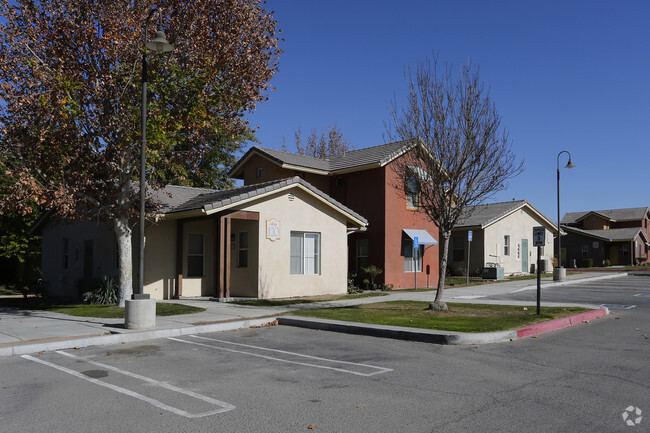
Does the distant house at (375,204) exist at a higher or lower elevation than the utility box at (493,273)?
higher

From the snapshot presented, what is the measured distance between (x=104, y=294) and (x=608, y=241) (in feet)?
171

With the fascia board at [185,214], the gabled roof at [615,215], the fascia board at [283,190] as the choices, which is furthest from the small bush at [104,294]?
the gabled roof at [615,215]

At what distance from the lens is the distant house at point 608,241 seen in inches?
2163

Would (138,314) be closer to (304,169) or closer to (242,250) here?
(242,250)

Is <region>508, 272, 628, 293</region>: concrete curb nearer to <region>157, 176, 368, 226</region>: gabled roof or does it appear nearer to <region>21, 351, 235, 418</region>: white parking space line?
<region>157, 176, 368, 226</region>: gabled roof

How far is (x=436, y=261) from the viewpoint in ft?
90.2

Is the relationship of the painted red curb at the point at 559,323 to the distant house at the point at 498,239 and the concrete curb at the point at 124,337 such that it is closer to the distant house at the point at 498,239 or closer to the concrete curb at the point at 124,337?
the concrete curb at the point at 124,337

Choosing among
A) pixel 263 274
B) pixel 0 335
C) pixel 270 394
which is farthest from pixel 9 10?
pixel 270 394

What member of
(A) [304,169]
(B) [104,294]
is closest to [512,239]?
(A) [304,169]

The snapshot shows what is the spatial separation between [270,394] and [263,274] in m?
12.1

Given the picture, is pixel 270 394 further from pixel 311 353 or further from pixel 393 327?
pixel 393 327

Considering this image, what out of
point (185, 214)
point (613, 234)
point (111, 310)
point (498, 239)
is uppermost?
point (185, 214)

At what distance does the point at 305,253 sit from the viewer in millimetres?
20438

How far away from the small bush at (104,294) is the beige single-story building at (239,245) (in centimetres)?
107
